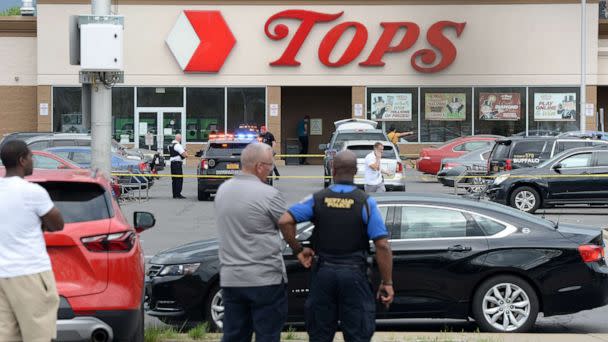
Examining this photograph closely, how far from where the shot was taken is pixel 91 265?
7609 mm

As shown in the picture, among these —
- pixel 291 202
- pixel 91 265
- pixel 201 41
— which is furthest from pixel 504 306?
pixel 201 41

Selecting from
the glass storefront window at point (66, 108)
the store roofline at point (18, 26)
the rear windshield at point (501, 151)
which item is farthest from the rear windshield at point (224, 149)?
the store roofline at point (18, 26)

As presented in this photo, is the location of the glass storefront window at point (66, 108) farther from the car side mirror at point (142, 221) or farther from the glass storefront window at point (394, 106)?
the car side mirror at point (142, 221)

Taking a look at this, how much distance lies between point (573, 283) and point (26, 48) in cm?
3744

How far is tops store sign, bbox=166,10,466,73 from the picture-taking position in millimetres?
42906

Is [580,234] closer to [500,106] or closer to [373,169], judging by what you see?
[373,169]

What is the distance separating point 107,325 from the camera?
757 centimetres

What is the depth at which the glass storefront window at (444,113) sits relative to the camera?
144 ft

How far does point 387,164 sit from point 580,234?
16075 mm

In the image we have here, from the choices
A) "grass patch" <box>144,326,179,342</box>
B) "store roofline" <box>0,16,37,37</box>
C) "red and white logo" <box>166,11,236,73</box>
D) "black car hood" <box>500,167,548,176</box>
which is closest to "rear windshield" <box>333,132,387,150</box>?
"black car hood" <box>500,167,548,176</box>

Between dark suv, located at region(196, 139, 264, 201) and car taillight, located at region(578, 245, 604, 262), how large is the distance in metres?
16.4

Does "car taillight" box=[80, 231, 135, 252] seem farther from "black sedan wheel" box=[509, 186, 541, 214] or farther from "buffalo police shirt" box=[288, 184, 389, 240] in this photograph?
"black sedan wheel" box=[509, 186, 541, 214]

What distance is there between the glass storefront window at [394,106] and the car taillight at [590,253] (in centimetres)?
3314

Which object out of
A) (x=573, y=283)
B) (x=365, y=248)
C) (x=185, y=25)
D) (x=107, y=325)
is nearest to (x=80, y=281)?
(x=107, y=325)
